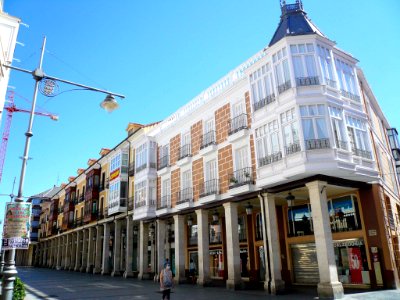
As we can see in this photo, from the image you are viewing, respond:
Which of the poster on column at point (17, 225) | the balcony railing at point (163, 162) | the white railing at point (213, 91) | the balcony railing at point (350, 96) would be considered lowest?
the poster on column at point (17, 225)

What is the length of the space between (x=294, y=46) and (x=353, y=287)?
13386 millimetres

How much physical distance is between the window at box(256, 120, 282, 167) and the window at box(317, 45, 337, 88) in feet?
11.3

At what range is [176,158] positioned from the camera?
27578mm

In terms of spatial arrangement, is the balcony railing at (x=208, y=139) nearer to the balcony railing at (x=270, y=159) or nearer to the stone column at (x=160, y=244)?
the balcony railing at (x=270, y=159)

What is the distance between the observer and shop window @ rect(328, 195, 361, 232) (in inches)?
727

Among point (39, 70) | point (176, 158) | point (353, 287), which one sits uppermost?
point (176, 158)

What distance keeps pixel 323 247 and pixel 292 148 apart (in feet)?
15.9

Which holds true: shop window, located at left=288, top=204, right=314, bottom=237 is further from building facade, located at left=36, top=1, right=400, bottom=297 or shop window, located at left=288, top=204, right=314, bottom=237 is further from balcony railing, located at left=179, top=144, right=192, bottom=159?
balcony railing, located at left=179, top=144, right=192, bottom=159

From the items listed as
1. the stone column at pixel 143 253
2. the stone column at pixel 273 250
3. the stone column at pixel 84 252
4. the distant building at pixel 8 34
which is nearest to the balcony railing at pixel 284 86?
the stone column at pixel 273 250

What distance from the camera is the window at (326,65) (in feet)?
57.2

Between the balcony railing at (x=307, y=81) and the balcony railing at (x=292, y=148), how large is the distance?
124 inches

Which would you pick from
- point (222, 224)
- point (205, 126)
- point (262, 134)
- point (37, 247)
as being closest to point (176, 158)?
point (205, 126)

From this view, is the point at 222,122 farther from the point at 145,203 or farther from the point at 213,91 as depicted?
the point at 145,203

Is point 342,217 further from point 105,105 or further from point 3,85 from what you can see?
point 3,85
